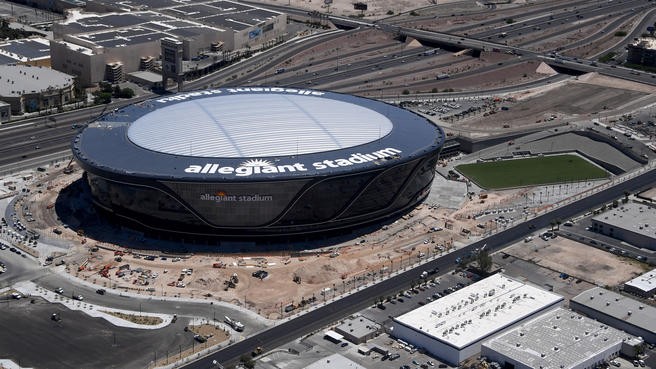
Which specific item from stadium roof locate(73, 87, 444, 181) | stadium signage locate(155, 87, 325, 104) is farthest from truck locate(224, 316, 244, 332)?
stadium signage locate(155, 87, 325, 104)

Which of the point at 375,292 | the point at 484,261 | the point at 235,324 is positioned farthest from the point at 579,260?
the point at 235,324

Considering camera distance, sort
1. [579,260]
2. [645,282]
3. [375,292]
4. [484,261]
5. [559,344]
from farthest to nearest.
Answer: [579,260] → [484,261] → [645,282] → [375,292] → [559,344]

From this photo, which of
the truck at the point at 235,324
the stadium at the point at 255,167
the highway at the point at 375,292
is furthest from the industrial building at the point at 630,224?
the truck at the point at 235,324

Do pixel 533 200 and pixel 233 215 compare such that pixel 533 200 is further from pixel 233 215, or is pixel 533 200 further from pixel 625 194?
pixel 233 215

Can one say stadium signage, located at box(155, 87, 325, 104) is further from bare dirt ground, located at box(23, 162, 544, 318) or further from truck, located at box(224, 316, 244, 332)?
truck, located at box(224, 316, 244, 332)

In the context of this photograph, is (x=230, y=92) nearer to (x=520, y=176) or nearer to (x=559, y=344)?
(x=520, y=176)

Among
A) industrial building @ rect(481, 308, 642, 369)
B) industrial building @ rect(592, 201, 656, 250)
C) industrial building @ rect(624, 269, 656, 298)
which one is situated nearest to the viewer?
industrial building @ rect(481, 308, 642, 369)

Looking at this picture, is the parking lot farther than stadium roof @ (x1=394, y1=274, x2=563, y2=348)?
No
